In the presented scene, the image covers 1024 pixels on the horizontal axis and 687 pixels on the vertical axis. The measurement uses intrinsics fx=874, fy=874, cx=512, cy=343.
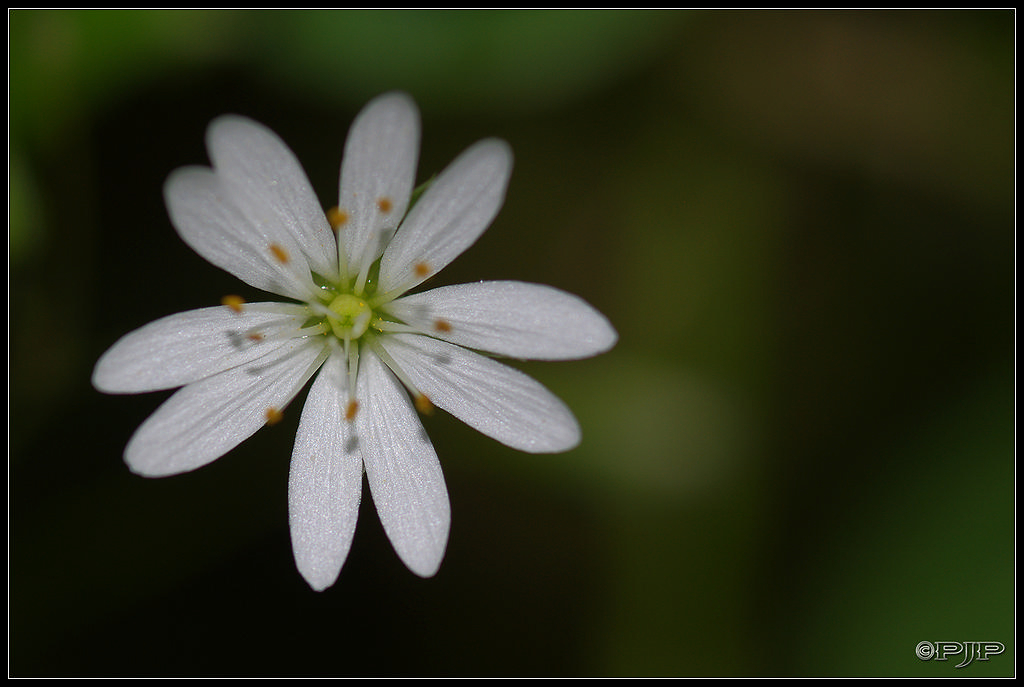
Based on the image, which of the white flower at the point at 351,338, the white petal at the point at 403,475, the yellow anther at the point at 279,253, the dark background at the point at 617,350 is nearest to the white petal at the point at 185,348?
the white flower at the point at 351,338

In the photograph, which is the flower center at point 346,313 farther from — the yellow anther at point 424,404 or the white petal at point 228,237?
the yellow anther at point 424,404

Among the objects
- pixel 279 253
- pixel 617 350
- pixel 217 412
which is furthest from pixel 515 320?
pixel 617 350

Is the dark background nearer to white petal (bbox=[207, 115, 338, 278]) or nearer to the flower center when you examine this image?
the flower center

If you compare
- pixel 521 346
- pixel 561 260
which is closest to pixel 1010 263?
pixel 561 260

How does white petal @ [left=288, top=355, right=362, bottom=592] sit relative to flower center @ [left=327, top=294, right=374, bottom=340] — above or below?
below

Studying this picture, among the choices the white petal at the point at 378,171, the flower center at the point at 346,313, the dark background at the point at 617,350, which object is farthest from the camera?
the dark background at the point at 617,350

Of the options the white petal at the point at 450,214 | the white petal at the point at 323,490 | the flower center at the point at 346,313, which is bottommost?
the white petal at the point at 323,490

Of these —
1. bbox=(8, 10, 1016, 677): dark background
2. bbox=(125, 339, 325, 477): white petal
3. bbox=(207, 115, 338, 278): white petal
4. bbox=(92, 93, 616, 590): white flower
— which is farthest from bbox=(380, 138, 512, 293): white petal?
bbox=(8, 10, 1016, 677): dark background
